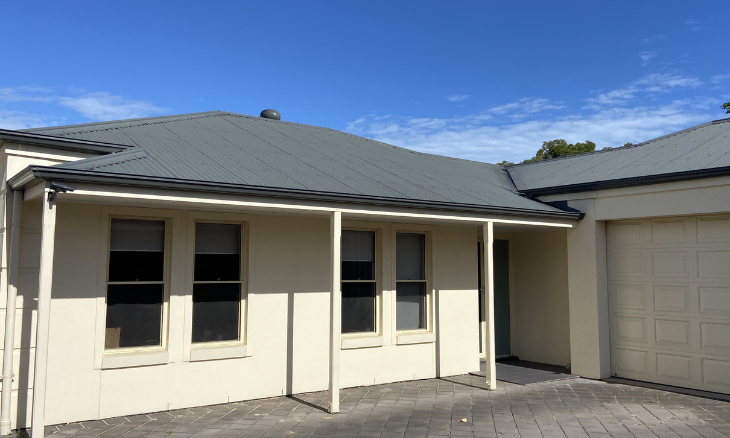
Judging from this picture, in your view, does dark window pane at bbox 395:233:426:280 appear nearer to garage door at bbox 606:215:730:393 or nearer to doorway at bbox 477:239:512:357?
doorway at bbox 477:239:512:357

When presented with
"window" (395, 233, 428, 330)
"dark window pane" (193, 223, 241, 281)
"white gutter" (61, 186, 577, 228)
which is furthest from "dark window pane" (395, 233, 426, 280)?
"dark window pane" (193, 223, 241, 281)

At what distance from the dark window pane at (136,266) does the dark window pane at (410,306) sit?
380 centimetres

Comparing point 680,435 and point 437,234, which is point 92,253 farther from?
point 680,435

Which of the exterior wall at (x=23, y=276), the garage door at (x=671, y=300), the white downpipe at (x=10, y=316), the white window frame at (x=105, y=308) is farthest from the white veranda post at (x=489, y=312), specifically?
the white downpipe at (x=10, y=316)

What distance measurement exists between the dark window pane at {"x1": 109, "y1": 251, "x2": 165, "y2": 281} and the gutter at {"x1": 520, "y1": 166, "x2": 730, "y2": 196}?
6.61 m

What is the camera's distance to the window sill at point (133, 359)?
22.5 ft

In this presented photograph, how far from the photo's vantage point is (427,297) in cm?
977

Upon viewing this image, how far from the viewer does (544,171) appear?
11.9 m

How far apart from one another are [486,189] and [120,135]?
19.7ft

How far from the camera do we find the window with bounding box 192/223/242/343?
25.3 feet

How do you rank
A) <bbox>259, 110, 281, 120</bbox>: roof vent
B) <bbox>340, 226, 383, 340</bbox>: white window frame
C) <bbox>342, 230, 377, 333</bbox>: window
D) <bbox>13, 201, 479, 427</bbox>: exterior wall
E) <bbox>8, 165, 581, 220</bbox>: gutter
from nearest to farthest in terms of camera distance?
<bbox>8, 165, 581, 220</bbox>: gutter
<bbox>13, 201, 479, 427</bbox>: exterior wall
<bbox>340, 226, 383, 340</bbox>: white window frame
<bbox>342, 230, 377, 333</bbox>: window
<bbox>259, 110, 281, 120</bbox>: roof vent

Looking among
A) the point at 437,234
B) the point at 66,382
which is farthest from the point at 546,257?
the point at 66,382

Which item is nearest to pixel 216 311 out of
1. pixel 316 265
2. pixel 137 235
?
pixel 137 235

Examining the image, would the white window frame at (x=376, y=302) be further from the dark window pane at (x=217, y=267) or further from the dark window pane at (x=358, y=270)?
the dark window pane at (x=217, y=267)
